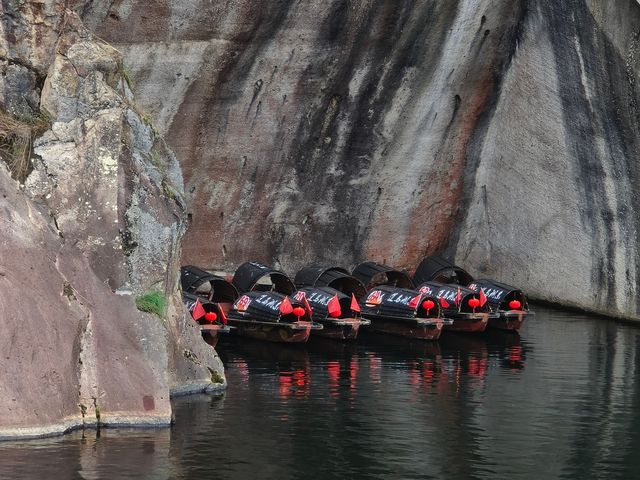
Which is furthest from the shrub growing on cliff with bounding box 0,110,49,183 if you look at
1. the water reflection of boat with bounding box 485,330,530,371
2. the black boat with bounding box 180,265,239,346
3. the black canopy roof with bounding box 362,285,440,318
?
the black canopy roof with bounding box 362,285,440,318

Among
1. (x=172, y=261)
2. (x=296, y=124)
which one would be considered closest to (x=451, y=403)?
(x=172, y=261)

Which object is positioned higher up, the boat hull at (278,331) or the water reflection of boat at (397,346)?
the boat hull at (278,331)

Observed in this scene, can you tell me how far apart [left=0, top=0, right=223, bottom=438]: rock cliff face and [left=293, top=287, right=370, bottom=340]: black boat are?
39.7 feet

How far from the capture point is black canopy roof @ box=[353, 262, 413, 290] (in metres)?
50.5

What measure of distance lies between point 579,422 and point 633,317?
2140cm

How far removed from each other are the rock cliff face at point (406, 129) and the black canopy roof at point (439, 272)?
2.17 m

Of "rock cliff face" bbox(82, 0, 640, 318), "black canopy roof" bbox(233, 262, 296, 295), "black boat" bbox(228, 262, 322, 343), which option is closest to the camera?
"black boat" bbox(228, 262, 322, 343)

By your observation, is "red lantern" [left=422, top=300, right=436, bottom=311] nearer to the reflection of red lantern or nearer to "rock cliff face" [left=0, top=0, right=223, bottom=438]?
the reflection of red lantern

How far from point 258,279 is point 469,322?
26.9ft

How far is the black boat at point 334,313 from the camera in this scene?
4262cm

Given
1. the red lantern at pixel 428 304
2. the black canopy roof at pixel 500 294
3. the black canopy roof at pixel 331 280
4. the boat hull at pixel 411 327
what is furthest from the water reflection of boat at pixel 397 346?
the black canopy roof at pixel 500 294

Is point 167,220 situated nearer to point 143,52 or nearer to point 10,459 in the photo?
point 10,459

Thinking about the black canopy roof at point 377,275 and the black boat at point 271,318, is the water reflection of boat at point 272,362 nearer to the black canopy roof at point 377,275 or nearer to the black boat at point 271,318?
the black boat at point 271,318

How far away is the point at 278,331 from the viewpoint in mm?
41406
